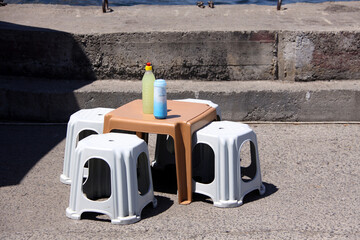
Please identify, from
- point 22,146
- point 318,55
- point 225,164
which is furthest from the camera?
point 318,55

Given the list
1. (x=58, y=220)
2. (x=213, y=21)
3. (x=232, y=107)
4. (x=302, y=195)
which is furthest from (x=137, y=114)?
(x=213, y=21)

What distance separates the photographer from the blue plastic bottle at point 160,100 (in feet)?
15.3

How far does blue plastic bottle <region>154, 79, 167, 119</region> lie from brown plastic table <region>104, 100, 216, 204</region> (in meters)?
0.05

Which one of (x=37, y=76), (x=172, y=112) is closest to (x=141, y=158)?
(x=172, y=112)

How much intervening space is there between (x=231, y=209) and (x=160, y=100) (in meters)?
1.07

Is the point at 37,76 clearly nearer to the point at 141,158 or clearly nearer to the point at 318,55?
the point at 141,158

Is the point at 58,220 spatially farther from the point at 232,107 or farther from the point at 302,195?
the point at 232,107

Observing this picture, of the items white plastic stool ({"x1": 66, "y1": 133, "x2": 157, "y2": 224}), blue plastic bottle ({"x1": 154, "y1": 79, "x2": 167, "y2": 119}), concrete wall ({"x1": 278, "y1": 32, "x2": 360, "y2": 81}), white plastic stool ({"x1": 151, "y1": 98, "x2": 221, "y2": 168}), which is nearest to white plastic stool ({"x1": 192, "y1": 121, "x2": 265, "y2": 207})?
blue plastic bottle ({"x1": 154, "y1": 79, "x2": 167, "y2": 119})

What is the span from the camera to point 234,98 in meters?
6.84

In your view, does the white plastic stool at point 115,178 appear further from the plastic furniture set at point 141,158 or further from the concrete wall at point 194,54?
the concrete wall at point 194,54

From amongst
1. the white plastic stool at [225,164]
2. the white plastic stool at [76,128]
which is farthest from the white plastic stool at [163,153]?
the white plastic stool at [225,164]

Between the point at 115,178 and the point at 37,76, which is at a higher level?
the point at 37,76

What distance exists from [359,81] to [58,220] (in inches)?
169

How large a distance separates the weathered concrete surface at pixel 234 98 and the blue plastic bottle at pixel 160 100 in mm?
2117
